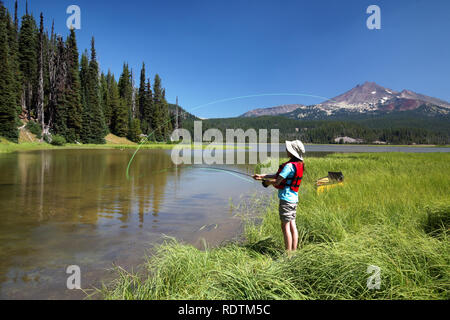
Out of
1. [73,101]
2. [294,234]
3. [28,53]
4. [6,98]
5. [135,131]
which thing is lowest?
[294,234]

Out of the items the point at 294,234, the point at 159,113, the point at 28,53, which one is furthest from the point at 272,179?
the point at 159,113

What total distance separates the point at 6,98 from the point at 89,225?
3556cm

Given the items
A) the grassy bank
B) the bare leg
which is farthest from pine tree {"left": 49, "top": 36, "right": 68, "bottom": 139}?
the bare leg

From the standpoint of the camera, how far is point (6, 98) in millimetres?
33188

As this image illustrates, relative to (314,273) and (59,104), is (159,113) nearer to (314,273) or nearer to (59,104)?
(59,104)

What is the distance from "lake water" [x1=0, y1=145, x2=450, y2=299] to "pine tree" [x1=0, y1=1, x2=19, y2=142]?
23958mm

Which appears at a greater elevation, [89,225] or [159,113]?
[159,113]

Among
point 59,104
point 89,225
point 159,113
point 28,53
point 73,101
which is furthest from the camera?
point 159,113

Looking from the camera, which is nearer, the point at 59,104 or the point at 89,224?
the point at 89,224

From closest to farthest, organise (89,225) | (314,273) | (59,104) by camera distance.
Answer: (314,273) → (89,225) → (59,104)

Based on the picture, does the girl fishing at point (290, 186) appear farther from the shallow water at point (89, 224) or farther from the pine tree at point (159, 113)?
the pine tree at point (159, 113)

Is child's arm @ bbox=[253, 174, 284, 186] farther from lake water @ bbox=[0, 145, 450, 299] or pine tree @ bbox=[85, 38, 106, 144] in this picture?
pine tree @ bbox=[85, 38, 106, 144]
